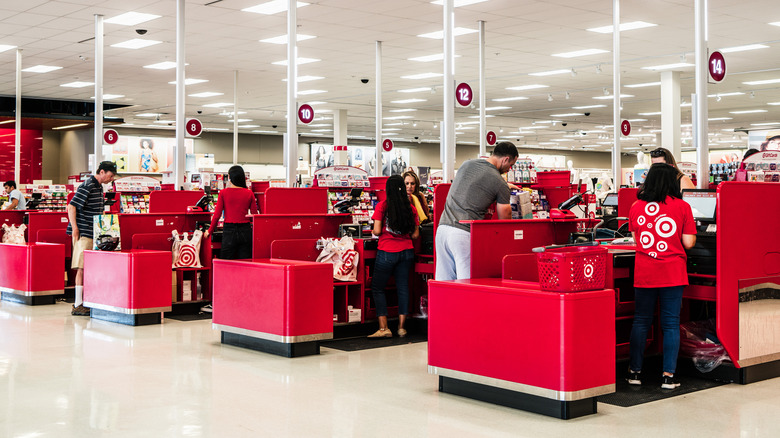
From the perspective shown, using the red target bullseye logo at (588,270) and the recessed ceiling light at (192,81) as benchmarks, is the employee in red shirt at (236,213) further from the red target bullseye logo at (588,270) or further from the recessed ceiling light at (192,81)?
the recessed ceiling light at (192,81)

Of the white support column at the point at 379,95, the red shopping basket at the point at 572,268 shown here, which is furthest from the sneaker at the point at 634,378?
the white support column at the point at 379,95

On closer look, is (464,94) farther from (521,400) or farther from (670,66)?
(521,400)

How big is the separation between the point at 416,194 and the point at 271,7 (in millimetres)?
4829

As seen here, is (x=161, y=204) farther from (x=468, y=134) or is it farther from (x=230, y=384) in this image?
(x=468, y=134)

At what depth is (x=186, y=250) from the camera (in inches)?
346

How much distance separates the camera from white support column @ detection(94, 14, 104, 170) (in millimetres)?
11039

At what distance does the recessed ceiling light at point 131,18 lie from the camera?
453 inches

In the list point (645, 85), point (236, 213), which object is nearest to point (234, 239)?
point (236, 213)

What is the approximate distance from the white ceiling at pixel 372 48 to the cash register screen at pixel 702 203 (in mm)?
5998

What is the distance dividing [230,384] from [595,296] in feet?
8.35

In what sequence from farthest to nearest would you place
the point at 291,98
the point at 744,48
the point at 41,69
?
the point at 41,69, the point at 744,48, the point at 291,98

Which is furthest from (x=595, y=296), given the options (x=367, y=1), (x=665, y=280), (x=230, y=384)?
(x=367, y=1)

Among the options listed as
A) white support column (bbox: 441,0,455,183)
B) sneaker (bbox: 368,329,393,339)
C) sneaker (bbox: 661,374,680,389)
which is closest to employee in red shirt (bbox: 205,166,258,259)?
sneaker (bbox: 368,329,393,339)

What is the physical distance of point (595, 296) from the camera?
4348mm
